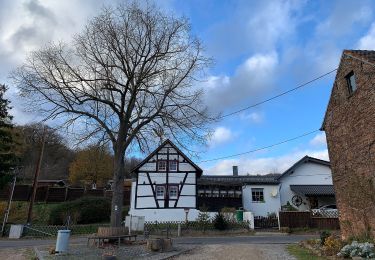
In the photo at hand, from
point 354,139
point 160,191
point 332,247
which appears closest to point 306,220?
point 160,191

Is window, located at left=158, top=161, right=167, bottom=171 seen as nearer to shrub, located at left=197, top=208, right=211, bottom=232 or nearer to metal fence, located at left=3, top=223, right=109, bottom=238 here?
shrub, located at left=197, top=208, right=211, bottom=232

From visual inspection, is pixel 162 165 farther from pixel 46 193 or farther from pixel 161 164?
pixel 46 193

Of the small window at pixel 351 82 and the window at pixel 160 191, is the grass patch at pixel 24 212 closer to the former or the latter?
the window at pixel 160 191

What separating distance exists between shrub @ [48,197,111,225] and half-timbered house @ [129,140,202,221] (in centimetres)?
271

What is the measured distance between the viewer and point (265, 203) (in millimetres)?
36719

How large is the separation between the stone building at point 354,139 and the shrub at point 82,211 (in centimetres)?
2243

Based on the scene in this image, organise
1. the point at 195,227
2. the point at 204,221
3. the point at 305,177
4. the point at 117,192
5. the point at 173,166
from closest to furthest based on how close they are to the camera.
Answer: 1. the point at 117,192
2. the point at 195,227
3. the point at 204,221
4. the point at 173,166
5. the point at 305,177

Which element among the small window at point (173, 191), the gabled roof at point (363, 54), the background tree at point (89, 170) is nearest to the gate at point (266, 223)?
the small window at point (173, 191)

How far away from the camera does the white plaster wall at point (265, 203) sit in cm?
3644

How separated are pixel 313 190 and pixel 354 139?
21633 mm

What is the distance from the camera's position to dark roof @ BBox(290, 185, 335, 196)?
36.2 meters

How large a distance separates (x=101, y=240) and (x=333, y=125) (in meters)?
13.2

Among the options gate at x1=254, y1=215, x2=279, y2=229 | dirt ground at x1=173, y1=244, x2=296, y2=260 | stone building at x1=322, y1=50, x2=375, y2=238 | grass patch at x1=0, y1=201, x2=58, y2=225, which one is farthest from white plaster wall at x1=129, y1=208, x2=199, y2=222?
dirt ground at x1=173, y1=244, x2=296, y2=260

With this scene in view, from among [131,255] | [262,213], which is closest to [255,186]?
[262,213]
